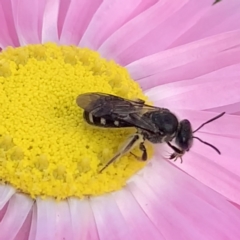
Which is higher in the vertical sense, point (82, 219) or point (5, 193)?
point (5, 193)

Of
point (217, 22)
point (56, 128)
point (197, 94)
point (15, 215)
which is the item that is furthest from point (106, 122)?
point (217, 22)

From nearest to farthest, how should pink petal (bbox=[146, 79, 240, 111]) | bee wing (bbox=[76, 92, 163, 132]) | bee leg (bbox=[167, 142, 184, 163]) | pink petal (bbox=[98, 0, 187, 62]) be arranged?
bee wing (bbox=[76, 92, 163, 132]), bee leg (bbox=[167, 142, 184, 163]), pink petal (bbox=[146, 79, 240, 111]), pink petal (bbox=[98, 0, 187, 62])

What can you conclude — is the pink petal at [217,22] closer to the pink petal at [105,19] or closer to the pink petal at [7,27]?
the pink petal at [105,19]

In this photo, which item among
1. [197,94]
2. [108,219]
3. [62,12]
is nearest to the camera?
[108,219]

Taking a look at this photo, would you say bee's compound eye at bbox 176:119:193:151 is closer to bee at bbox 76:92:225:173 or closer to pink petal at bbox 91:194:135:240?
bee at bbox 76:92:225:173

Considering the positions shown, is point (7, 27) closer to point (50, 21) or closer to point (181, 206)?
point (50, 21)

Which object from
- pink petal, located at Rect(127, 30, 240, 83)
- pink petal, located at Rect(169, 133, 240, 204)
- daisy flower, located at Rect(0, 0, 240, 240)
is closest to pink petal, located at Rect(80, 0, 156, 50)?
daisy flower, located at Rect(0, 0, 240, 240)
